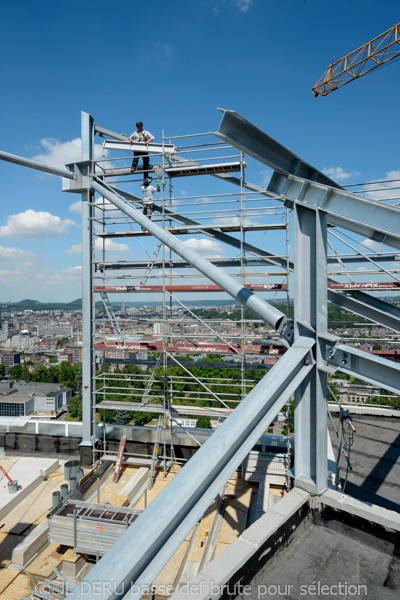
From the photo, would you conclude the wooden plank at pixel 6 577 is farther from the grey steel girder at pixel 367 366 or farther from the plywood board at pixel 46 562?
the grey steel girder at pixel 367 366

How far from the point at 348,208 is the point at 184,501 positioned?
8.96 ft

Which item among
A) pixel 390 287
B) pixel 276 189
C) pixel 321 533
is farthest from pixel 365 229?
pixel 390 287

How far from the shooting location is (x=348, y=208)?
3227mm

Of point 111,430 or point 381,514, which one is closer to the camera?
point 381,514

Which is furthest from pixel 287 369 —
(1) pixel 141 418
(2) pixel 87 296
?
(1) pixel 141 418

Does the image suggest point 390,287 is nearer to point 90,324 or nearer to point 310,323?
point 310,323

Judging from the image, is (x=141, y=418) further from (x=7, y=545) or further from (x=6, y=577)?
(x=6, y=577)

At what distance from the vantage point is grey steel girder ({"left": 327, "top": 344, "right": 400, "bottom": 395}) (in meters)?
2.88

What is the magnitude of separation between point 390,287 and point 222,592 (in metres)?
9.48

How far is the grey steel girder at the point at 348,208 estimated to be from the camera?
3.02 m

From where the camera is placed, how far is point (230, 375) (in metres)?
47.1

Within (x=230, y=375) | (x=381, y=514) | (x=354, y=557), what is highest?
(x=381, y=514)

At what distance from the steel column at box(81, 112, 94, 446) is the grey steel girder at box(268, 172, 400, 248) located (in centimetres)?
798

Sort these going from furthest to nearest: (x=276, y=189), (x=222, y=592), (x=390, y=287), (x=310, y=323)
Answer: (x=390, y=287)
(x=276, y=189)
(x=310, y=323)
(x=222, y=592)
